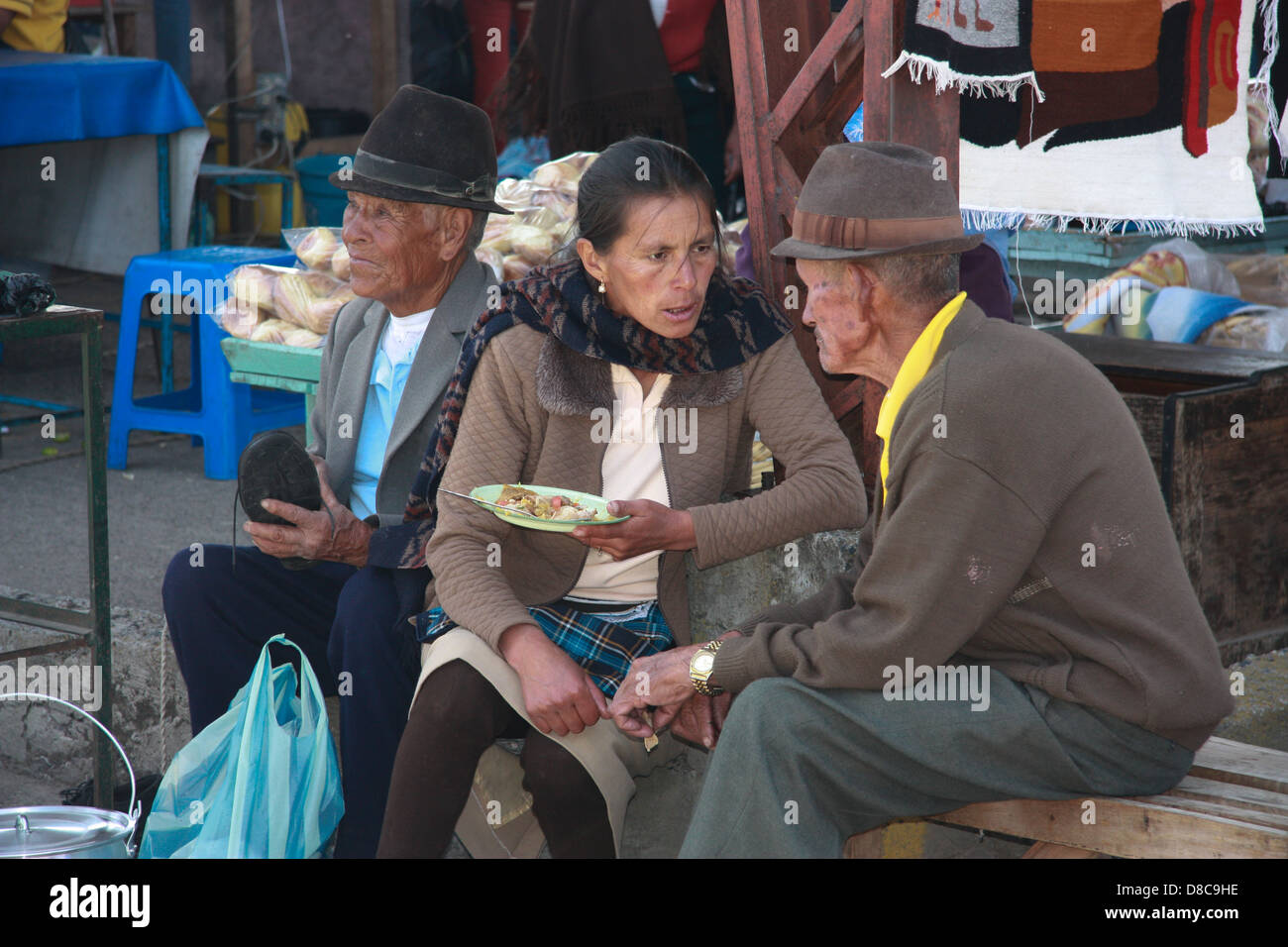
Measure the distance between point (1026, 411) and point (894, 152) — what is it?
0.50 meters

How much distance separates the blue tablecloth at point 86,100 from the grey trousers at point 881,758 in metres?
4.41

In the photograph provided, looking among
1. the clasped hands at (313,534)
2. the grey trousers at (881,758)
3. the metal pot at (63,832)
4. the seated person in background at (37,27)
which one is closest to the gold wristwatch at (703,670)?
the grey trousers at (881,758)

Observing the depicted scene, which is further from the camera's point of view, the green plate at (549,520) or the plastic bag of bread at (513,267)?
the plastic bag of bread at (513,267)

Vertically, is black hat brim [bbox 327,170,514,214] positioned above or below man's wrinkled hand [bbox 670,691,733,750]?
above

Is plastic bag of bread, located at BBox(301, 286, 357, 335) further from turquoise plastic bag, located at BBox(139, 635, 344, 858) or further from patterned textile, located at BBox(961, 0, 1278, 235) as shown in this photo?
patterned textile, located at BBox(961, 0, 1278, 235)

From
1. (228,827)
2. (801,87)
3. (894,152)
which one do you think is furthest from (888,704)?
(801,87)

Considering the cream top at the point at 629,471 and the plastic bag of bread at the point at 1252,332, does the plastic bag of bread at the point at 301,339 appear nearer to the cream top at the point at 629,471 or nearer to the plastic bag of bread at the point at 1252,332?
the cream top at the point at 629,471

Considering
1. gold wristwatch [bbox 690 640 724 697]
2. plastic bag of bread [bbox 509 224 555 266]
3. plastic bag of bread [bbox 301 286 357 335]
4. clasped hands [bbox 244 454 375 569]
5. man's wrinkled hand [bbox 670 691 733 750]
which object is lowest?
man's wrinkled hand [bbox 670 691 733 750]

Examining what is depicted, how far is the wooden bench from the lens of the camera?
6.75 feet

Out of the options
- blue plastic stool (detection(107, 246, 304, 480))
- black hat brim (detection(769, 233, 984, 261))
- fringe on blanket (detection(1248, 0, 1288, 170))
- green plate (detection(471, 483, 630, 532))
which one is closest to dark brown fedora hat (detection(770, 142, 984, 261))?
black hat brim (detection(769, 233, 984, 261))

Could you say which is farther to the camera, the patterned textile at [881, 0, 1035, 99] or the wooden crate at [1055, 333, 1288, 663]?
the wooden crate at [1055, 333, 1288, 663]

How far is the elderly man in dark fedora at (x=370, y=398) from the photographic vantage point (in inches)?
115

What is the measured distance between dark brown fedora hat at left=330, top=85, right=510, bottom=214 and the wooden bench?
1634 mm

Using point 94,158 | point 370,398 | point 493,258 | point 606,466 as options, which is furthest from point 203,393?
point 606,466
